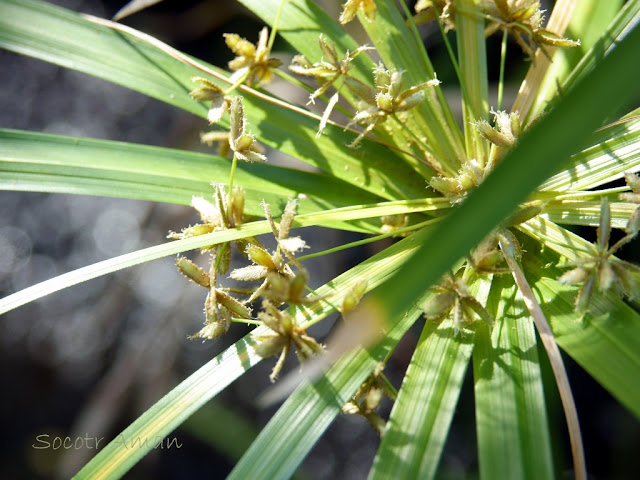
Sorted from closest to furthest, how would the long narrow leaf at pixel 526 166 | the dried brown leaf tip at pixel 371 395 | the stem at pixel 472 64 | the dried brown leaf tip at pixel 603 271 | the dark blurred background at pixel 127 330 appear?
the long narrow leaf at pixel 526 166
the dried brown leaf tip at pixel 603 271
the dried brown leaf tip at pixel 371 395
the stem at pixel 472 64
the dark blurred background at pixel 127 330

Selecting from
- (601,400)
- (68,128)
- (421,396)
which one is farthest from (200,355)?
(421,396)

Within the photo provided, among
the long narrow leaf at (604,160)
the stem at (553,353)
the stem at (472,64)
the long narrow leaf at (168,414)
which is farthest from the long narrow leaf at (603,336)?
the long narrow leaf at (168,414)

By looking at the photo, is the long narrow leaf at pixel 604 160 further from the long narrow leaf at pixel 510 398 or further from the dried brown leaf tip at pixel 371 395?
the dried brown leaf tip at pixel 371 395

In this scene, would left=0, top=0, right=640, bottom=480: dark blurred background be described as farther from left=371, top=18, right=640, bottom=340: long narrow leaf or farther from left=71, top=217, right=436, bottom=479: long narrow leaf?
left=371, top=18, right=640, bottom=340: long narrow leaf

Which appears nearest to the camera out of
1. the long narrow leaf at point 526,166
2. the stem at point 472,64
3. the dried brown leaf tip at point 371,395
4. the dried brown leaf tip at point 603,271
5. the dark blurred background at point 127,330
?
the long narrow leaf at point 526,166

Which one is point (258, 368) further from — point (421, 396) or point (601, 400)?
point (421, 396)

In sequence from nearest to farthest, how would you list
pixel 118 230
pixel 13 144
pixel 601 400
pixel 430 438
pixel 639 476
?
pixel 430 438, pixel 13 144, pixel 639 476, pixel 601 400, pixel 118 230

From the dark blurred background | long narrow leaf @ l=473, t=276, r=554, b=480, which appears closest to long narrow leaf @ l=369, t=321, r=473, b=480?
long narrow leaf @ l=473, t=276, r=554, b=480
